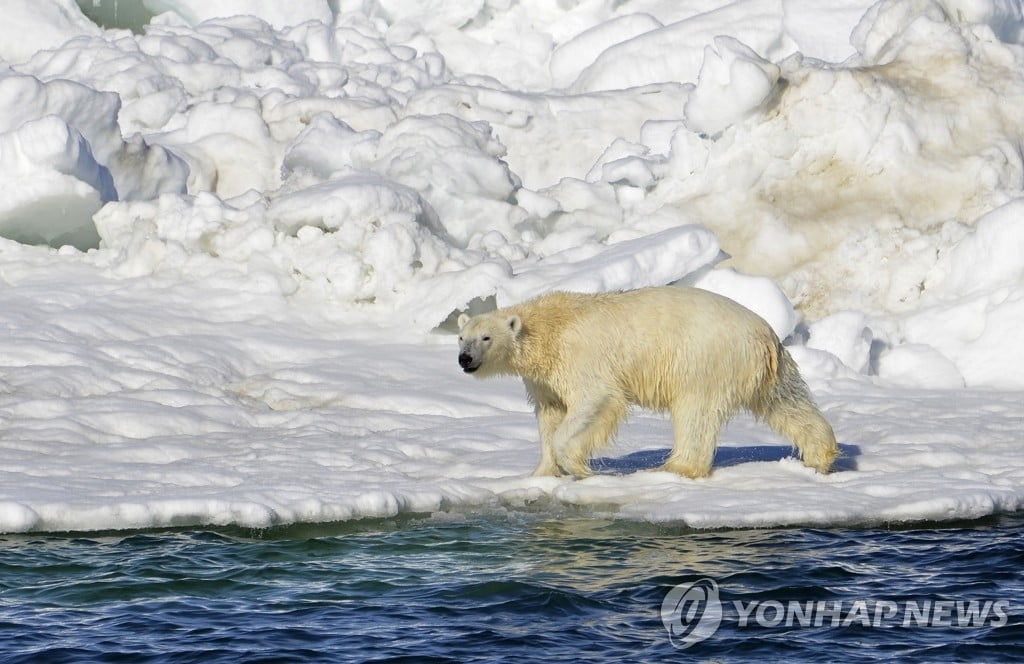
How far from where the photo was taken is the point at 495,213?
16.6 meters

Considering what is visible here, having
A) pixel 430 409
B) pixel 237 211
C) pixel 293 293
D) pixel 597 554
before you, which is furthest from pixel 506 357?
pixel 237 211

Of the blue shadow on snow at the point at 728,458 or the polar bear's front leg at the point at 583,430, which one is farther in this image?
the blue shadow on snow at the point at 728,458

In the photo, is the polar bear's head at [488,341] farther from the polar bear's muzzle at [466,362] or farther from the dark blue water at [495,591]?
the dark blue water at [495,591]

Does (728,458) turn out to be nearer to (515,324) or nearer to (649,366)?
(649,366)

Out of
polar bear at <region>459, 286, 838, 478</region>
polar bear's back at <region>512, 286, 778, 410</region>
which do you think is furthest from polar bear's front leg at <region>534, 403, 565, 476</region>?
polar bear's back at <region>512, 286, 778, 410</region>

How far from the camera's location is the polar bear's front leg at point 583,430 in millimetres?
9078

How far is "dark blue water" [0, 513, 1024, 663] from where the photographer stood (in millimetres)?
6336

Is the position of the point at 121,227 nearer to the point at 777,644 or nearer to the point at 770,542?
the point at 770,542

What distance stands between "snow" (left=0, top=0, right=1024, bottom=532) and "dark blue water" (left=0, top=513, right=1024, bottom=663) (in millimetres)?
404

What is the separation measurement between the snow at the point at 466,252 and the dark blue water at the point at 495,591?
0.40 meters

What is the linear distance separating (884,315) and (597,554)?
7761 millimetres

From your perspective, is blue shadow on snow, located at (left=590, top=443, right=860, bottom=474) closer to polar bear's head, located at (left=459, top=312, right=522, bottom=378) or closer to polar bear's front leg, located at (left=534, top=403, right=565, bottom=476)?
polar bear's front leg, located at (left=534, top=403, right=565, bottom=476)

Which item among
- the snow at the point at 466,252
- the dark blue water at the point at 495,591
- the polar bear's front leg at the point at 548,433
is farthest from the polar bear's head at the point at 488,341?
the dark blue water at the point at 495,591

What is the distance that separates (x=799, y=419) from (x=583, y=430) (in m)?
1.46
